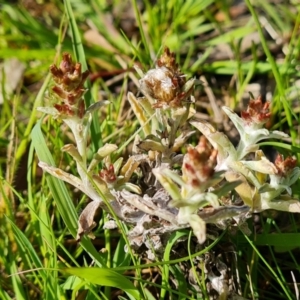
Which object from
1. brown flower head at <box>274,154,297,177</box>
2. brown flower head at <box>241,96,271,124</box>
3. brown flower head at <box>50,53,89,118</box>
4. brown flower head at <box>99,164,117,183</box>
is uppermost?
brown flower head at <box>50,53,89,118</box>

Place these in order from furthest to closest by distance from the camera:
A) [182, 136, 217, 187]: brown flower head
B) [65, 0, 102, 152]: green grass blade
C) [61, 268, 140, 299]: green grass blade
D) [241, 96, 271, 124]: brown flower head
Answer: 1. [65, 0, 102, 152]: green grass blade
2. [241, 96, 271, 124]: brown flower head
3. [61, 268, 140, 299]: green grass blade
4. [182, 136, 217, 187]: brown flower head

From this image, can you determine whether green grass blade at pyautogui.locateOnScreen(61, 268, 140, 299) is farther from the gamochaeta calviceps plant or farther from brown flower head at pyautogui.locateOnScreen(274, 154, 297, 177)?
brown flower head at pyautogui.locateOnScreen(274, 154, 297, 177)

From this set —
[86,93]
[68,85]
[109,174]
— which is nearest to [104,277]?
[109,174]

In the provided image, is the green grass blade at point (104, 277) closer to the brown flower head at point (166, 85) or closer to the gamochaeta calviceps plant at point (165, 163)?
the gamochaeta calviceps plant at point (165, 163)

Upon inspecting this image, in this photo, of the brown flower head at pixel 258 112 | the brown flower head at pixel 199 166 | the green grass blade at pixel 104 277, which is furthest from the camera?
the brown flower head at pixel 258 112

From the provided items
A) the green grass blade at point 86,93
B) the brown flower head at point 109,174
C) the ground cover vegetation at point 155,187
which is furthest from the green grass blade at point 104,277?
the green grass blade at point 86,93

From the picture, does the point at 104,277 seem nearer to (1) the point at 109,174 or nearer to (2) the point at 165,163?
(1) the point at 109,174

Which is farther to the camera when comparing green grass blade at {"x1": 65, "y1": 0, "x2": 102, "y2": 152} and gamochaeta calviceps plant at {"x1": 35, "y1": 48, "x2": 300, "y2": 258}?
green grass blade at {"x1": 65, "y1": 0, "x2": 102, "y2": 152}

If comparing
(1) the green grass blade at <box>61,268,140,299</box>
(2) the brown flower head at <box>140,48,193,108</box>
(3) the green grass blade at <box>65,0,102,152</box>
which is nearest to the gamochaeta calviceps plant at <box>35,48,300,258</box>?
(2) the brown flower head at <box>140,48,193,108</box>
